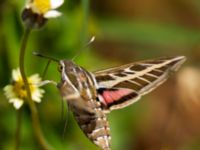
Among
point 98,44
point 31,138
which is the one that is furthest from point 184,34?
point 31,138

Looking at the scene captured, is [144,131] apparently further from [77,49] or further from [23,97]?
[23,97]

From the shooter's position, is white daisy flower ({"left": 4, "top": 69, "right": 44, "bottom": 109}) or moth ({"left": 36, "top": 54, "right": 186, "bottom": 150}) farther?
white daisy flower ({"left": 4, "top": 69, "right": 44, "bottom": 109})

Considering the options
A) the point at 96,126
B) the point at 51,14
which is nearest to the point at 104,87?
the point at 96,126

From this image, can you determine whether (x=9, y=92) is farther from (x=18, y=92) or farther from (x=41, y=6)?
(x=41, y=6)

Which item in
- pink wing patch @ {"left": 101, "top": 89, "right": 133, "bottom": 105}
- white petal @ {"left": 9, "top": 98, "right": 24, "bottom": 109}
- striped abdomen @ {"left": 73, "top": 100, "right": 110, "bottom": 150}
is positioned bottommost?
striped abdomen @ {"left": 73, "top": 100, "right": 110, "bottom": 150}

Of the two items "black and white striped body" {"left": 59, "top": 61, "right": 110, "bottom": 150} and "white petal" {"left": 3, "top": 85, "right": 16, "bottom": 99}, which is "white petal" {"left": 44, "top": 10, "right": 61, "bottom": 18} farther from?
"white petal" {"left": 3, "top": 85, "right": 16, "bottom": 99}

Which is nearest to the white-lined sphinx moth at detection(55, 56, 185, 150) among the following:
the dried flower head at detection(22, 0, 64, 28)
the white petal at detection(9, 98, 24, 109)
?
the dried flower head at detection(22, 0, 64, 28)

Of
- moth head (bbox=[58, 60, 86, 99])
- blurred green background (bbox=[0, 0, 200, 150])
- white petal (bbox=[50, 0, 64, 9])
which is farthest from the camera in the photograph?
blurred green background (bbox=[0, 0, 200, 150])

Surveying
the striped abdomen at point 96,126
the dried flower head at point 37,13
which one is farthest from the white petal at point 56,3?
the striped abdomen at point 96,126
